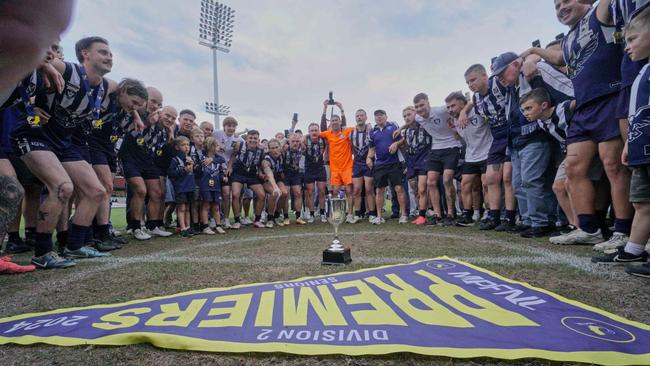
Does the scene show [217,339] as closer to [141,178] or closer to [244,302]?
[244,302]

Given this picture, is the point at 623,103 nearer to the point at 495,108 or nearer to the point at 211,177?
the point at 495,108

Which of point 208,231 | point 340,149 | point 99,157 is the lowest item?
point 208,231

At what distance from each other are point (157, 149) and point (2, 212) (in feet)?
13.8

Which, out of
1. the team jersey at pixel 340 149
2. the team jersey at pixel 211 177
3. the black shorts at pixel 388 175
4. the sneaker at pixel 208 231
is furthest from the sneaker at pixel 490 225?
the team jersey at pixel 211 177

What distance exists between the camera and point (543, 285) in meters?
1.93

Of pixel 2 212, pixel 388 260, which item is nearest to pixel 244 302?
pixel 2 212

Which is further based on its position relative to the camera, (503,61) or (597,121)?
(503,61)

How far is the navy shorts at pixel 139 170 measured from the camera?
4941mm

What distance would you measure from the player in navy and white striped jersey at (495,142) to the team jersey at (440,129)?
912 mm

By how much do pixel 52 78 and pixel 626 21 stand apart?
4.45m

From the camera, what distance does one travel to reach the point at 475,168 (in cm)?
537

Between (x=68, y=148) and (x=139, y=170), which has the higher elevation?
(x=68, y=148)

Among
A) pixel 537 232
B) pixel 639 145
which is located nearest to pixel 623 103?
pixel 639 145

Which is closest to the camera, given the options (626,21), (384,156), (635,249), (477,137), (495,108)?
(635,249)
